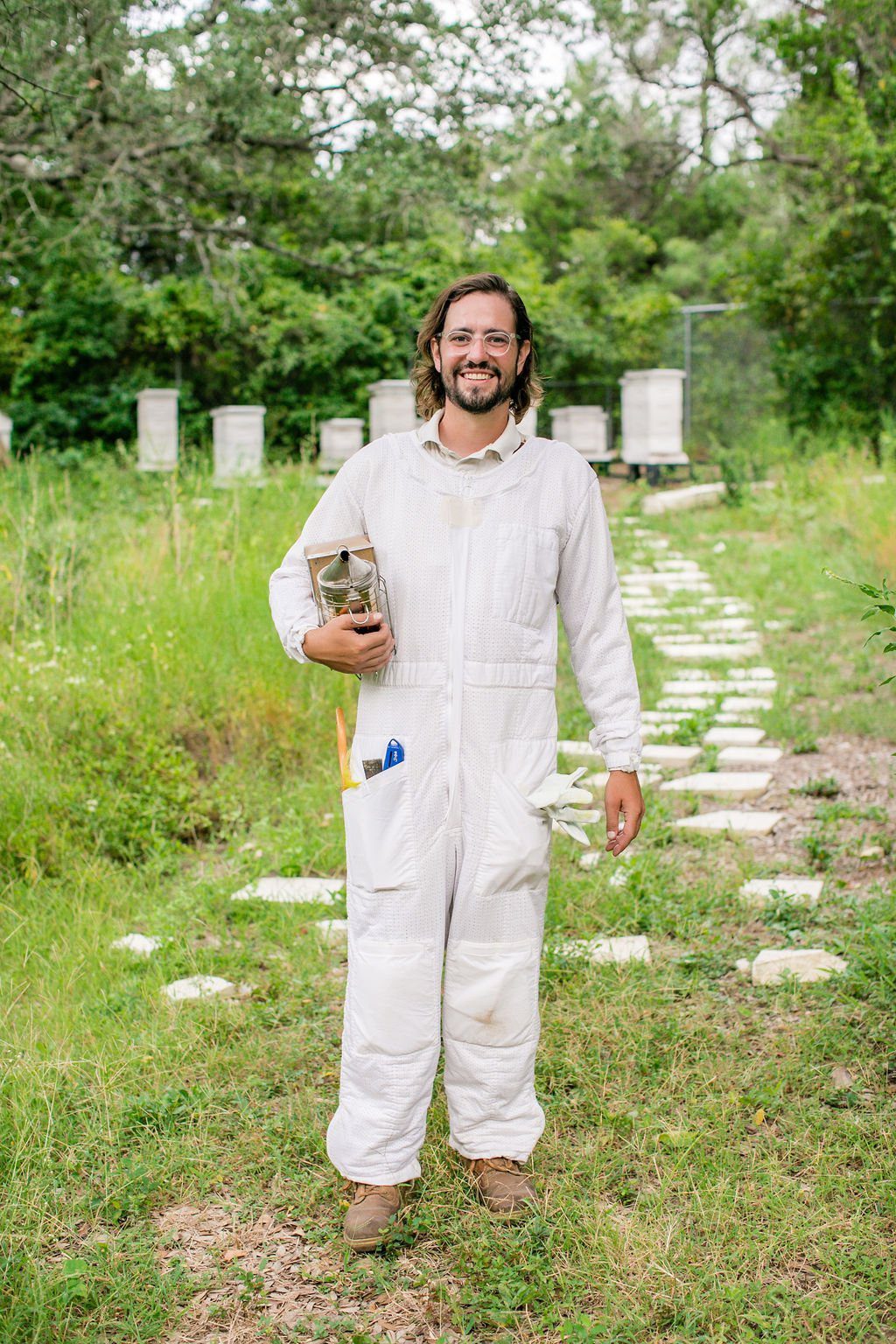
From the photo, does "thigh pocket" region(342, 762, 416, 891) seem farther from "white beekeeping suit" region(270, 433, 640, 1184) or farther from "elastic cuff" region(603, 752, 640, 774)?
"elastic cuff" region(603, 752, 640, 774)

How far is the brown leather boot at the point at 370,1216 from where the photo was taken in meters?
2.58

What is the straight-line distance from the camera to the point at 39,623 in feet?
19.2

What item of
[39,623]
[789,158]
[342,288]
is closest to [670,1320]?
[39,623]

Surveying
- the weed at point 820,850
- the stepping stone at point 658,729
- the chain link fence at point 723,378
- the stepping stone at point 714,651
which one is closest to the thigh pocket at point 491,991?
the weed at point 820,850

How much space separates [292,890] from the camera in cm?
436

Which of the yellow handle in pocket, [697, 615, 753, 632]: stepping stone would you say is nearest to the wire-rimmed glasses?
the yellow handle in pocket

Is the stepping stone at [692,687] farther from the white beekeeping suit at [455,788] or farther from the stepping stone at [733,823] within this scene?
the white beekeeping suit at [455,788]

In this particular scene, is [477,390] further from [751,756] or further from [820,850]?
[751,756]

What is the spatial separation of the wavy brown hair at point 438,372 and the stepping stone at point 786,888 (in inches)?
77.0

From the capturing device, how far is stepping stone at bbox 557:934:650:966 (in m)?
3.74

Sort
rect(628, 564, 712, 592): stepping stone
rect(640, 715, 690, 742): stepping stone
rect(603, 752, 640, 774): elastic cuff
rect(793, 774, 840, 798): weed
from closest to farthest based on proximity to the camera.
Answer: rect(603, 752, 640, 774): elastic cuff < rect(793, 774, 840, 798): weed < rect(640, 715, 690, 742): stepping stone < rect(628, 564, 712, 592): stepping stone

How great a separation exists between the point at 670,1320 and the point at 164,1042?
5.01ft

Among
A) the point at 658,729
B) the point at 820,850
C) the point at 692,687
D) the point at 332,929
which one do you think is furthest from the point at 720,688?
the point at 332,929

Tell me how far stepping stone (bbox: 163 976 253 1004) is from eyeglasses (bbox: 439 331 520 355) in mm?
1964
